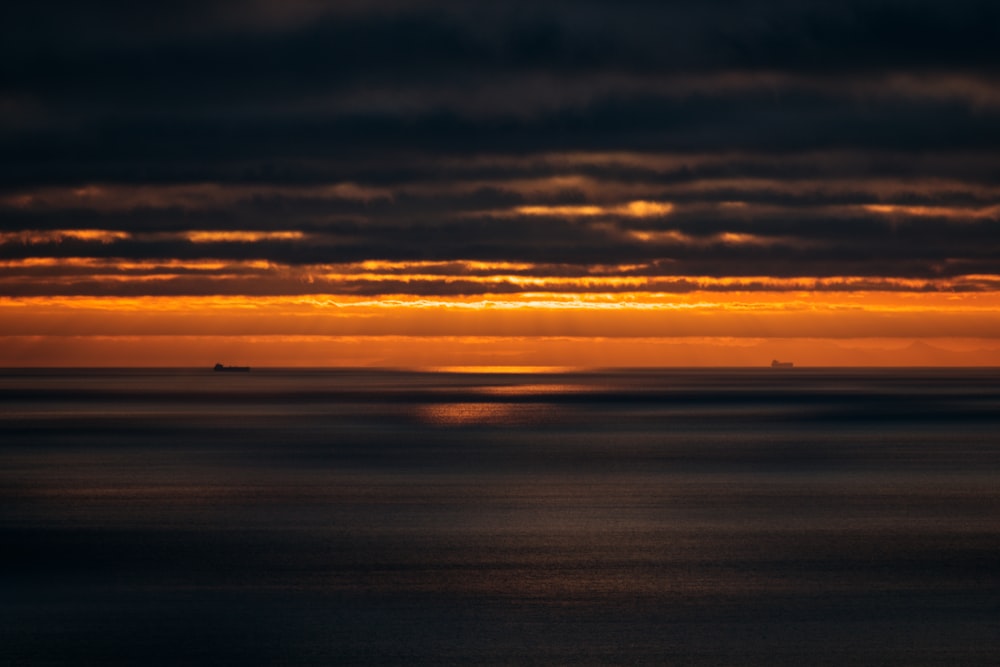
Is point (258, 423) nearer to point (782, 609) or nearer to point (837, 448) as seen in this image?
point (837, 448)

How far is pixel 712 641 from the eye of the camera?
1088 inches

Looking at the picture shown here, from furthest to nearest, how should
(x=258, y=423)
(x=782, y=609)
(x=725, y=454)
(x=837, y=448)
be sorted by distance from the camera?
(x=258, y=423) < (x=837, y=448) < (x=725, y=454) < (x=782, y=609)

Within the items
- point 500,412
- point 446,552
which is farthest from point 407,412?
point 446,552

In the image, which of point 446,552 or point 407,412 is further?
point 407,412

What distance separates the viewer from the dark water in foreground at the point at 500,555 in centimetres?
2748

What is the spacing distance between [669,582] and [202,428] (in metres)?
76.6

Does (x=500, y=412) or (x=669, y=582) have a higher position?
(x=500, y=412)

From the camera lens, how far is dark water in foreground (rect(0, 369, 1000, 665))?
27484 millimetres

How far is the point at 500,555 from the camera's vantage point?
3791cm

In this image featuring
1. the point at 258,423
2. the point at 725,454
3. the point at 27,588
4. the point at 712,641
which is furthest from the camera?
the point at 258,423

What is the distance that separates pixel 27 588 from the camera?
33.2 metres

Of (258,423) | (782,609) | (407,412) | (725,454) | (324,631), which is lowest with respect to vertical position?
(324,631)

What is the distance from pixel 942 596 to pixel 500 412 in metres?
117

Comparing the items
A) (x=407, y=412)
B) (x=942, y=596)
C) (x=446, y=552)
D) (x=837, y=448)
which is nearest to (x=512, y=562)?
(x=446, y=552)
